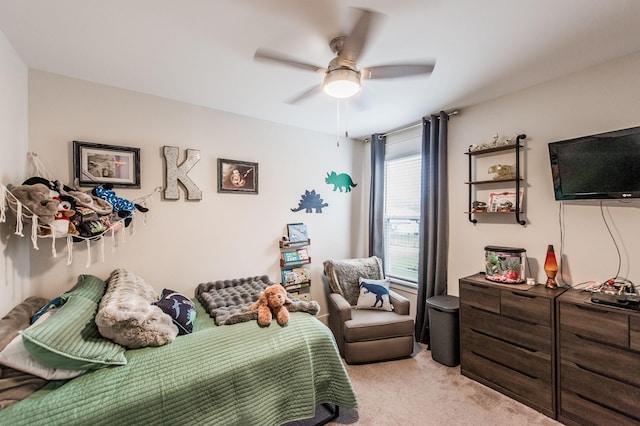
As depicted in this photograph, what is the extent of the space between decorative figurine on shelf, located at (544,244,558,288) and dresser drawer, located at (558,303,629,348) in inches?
11.6

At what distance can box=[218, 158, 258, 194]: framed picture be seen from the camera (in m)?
2.80

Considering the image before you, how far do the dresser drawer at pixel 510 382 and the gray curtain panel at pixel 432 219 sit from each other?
2.12 ft

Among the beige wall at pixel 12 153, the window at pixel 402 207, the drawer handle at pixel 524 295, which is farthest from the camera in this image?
the window at pixel 402 207

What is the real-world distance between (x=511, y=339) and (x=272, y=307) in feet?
6.15

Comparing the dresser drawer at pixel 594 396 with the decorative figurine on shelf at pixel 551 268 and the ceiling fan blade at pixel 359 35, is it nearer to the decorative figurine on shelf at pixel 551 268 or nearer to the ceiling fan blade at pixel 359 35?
the decorative figurine on shelf at pixel 551 268

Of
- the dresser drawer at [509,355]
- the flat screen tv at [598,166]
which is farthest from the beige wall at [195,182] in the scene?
the flat screen tv at [598,166]

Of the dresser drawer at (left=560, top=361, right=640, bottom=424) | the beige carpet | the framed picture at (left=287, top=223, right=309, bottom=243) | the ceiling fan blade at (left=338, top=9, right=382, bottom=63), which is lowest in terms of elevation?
the beige carpet

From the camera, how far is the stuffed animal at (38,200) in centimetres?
163

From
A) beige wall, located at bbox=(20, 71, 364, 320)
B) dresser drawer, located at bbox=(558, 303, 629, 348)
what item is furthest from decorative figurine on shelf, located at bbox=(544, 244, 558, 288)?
beige wall, located at bbox=(20, 71, 364, 320)

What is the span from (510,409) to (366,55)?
8.98 feet

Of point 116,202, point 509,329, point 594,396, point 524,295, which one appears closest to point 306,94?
point 116,202

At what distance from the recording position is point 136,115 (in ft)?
7.79

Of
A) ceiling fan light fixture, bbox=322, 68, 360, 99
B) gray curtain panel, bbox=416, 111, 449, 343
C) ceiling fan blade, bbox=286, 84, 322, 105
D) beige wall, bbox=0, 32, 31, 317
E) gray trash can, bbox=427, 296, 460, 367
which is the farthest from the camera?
gray curtain panel, bbox=416, 111, 449, 343

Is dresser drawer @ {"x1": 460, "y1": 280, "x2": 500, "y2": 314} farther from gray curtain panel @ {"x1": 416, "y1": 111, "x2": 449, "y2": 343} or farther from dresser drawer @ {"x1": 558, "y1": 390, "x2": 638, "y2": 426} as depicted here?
dresser drawer @ {"x1": 558, "y1": 390, "x2": 638, "y2": 426}
